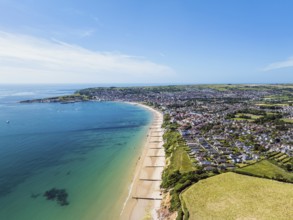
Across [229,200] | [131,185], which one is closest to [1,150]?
[131,185]

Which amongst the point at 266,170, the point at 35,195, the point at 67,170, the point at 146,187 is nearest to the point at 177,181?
the point at 146,187

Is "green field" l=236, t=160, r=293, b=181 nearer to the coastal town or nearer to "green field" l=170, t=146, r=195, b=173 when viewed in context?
the coastal town

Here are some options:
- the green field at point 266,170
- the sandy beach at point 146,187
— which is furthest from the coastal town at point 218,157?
the sandy beach at point 146,187

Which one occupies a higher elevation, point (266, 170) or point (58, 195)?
point (266, 170)

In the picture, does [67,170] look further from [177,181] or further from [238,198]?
[238,198]

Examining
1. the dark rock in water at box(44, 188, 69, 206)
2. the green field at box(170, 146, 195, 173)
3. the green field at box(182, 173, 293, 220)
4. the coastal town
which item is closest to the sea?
the dark rock in water at box(44, 188, 69, 206)

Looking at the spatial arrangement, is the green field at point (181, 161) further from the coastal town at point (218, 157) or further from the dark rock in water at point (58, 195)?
the dark rock in water at point (58, 195)

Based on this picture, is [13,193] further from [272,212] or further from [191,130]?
[191,130]

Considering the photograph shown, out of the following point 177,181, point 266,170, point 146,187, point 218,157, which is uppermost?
point 177,181
